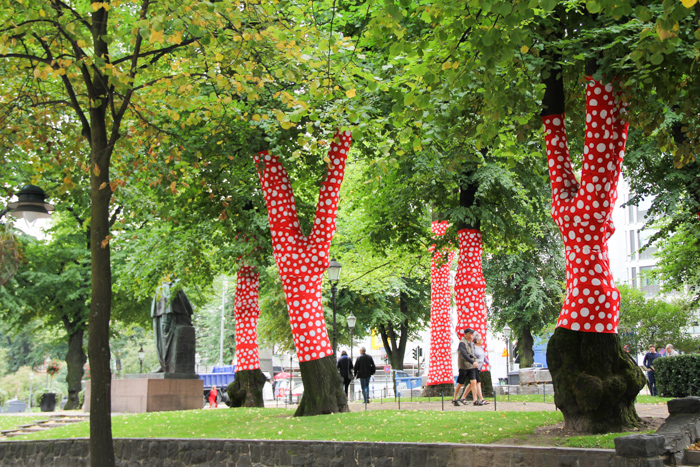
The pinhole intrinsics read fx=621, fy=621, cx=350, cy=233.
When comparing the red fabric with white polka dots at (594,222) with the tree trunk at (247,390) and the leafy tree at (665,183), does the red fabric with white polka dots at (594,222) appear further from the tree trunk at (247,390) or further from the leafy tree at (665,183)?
the tree trunk at (247,390)

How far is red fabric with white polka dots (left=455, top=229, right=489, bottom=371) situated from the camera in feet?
60.5

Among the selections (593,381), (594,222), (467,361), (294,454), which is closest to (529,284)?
(467,361)

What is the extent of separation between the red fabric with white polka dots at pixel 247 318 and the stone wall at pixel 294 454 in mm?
7120

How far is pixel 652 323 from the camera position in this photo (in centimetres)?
3547

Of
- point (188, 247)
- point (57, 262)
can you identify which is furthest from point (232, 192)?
point (57, 262)

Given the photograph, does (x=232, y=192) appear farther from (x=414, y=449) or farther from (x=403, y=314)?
(x=403, y=314)

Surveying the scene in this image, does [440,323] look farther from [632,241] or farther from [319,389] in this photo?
[632,241]

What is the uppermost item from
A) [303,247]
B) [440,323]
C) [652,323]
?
[303,247]

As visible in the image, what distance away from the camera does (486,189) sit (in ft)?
59.3

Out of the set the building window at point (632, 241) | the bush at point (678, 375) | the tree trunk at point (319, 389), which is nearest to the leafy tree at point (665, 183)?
the bush at point (678, 375)

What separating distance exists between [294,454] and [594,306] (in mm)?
5019

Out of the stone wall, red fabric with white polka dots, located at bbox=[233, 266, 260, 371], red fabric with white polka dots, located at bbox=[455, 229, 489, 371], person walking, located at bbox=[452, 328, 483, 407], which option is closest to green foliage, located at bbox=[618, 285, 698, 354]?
red fabric with white polka dots, located at bbox=[455, 229, 489, 371]

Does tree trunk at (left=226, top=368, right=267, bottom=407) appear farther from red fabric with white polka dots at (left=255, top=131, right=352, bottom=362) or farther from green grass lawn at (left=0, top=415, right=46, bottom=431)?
green grass lawn at (left=0, top=415, right=46, bottom=431)

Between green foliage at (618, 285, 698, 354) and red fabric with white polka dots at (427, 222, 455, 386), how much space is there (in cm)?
1767
